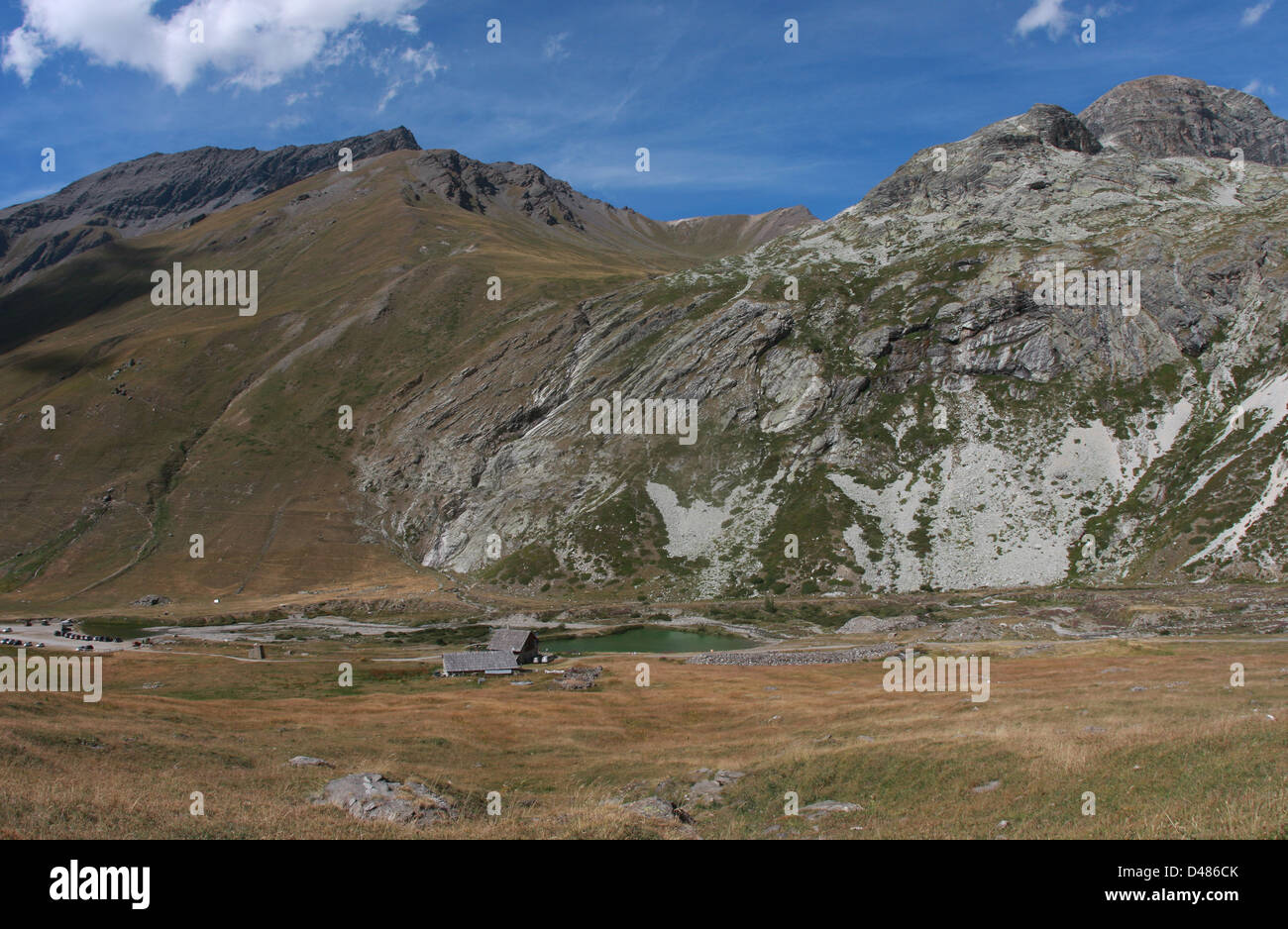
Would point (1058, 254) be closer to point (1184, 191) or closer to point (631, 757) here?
point (1184, 191)

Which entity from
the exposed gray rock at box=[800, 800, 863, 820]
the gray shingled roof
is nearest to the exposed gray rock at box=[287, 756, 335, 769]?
the exposed gray rock at box=[800, 800, 863, 820]

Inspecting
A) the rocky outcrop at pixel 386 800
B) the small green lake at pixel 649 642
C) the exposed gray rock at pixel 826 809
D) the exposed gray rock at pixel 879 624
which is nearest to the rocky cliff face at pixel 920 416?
the exposed gray rock at pixel 879 624

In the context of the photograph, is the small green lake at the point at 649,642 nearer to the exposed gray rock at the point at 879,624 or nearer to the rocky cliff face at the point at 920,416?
the exposed gray rock at the point at 879,624

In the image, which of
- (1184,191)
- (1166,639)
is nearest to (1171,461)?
(1166,639)

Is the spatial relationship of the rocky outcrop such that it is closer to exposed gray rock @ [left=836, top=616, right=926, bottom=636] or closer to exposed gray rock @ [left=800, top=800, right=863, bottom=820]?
exposed gray rock @ [left=800, top=800, right=863, bottom=820]

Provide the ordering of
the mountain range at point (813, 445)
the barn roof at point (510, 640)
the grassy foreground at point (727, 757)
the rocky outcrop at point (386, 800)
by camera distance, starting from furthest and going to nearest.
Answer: the mountain range at point (813, 445) < the barn roof at point (510, 640) < the rocky outcrop at point (386, 800) < the grassy foreground at point (727, 757)

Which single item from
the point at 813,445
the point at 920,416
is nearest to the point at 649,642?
the point at 813,445
